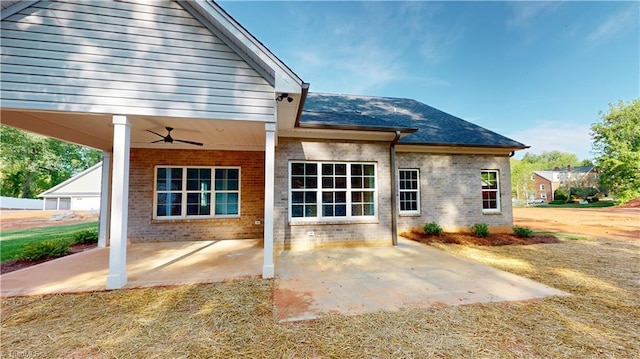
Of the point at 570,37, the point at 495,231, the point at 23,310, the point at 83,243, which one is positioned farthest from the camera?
the point at 570,37

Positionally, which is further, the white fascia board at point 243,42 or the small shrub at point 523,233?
the small shrub at point 523,233

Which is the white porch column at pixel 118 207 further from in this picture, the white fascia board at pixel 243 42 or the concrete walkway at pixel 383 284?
A: the concrete walkway at pixel 383 284

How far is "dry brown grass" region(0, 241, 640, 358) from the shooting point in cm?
240

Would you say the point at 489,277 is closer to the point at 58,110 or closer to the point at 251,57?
the point at 251,57

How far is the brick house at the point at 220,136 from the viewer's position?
3982 mm

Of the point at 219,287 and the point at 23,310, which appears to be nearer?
the point at 23,310

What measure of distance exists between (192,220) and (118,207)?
3.99 m

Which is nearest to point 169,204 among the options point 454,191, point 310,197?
point 310,197

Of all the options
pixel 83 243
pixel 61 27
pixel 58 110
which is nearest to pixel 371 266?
pixel 58 110

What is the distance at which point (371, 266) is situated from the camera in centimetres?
522

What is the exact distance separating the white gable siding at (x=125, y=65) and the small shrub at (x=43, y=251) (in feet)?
13.8

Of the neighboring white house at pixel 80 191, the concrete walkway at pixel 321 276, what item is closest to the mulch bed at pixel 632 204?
the concrete walkway at pixel 321 276

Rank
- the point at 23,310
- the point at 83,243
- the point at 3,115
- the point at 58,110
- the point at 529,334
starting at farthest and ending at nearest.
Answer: the point at 83,243 → the point at 3,115 → the point at 58,110 → the point at 23,310 → the point at 529,334

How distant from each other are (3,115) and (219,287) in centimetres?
499
